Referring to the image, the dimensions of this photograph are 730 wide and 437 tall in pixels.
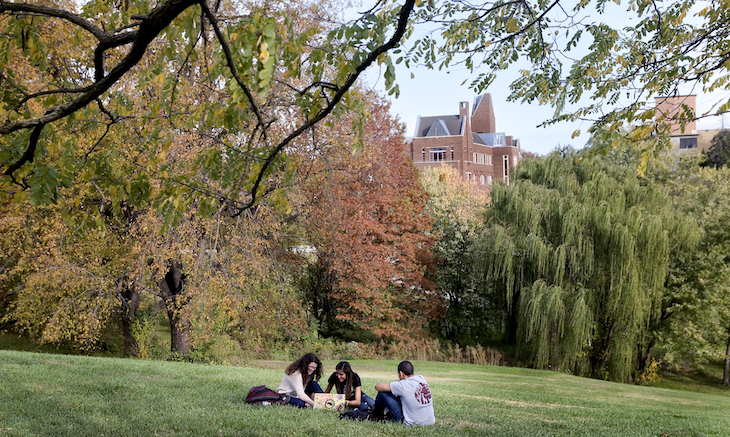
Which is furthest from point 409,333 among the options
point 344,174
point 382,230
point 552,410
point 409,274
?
point 552,410

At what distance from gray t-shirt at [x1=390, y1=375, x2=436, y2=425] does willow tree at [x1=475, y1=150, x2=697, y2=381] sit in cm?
1383

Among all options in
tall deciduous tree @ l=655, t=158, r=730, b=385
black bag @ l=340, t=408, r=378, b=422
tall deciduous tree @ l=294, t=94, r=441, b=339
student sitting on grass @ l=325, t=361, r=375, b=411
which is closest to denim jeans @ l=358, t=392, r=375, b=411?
student sitting on grass @ l=325, t=361, r=375, b=411

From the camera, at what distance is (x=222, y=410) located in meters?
7.27

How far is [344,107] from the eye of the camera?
4.19m

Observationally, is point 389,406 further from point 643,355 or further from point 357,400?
point 643,355

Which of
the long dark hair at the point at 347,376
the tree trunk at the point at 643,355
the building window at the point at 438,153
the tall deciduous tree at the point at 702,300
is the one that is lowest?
the tree trunk at the point at 643,355

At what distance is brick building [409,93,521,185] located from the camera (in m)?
66.8

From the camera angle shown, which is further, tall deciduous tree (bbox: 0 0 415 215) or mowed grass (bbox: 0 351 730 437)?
mowed grass (bbox: 0 351 730 437)

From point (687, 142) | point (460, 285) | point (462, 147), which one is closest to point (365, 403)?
point (460, 285)

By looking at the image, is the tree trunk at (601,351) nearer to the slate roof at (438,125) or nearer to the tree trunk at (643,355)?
the tree trunk at (643,355)

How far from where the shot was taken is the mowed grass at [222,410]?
621cm

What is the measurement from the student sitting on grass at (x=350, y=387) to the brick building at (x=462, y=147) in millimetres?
55187

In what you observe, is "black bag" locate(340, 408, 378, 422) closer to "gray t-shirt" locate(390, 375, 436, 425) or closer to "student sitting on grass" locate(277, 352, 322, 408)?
"gray t-shirt" locate(390, 375, 436, 425)

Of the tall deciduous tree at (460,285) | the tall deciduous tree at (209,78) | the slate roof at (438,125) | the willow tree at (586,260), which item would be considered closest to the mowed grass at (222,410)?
the tall deciduous tree at (209,78)
